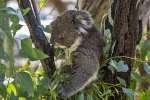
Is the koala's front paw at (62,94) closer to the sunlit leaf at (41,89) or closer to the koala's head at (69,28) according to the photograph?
the sunlit leaf at (41,89)

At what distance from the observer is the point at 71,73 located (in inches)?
75.8

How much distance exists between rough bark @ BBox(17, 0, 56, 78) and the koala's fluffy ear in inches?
12.0

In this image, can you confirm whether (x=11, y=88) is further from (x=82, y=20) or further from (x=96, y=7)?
(x=96, y=7)

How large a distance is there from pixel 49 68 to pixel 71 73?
20cm

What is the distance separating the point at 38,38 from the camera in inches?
67.6

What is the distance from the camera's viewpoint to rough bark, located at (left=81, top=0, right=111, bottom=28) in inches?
118

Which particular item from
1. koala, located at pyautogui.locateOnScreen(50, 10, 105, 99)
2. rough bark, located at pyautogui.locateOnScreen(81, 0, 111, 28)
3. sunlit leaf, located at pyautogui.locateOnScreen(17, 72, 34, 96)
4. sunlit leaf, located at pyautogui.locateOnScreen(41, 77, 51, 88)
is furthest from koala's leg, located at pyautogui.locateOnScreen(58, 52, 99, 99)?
rough bark, located at pyautogui.locateOnScreen(81, 0, 111, 28)

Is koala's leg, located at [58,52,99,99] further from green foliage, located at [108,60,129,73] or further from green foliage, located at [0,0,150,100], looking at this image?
green foliage, located at [108,60,129,73]

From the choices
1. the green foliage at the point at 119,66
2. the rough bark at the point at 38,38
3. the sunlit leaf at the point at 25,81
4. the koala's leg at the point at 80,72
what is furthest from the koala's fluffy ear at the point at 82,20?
the sunlit leaf at the point at 25,81

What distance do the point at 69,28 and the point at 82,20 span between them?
0.11 meters

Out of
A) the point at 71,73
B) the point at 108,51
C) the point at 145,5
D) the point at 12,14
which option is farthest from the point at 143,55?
the point at 12,14

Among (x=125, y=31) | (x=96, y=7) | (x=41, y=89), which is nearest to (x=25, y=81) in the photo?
(x=41, y=89)

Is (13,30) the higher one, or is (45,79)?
(13,30)

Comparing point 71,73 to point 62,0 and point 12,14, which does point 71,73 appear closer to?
point 12,14
